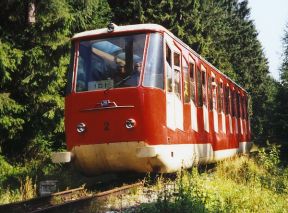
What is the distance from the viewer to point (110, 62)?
9.41m

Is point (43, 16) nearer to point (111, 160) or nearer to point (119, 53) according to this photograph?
point (119, 53)

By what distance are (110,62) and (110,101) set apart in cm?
83

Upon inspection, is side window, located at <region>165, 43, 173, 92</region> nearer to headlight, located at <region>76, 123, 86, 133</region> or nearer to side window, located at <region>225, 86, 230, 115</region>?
headlight, located at <region>76, 123, 86, 133</region>

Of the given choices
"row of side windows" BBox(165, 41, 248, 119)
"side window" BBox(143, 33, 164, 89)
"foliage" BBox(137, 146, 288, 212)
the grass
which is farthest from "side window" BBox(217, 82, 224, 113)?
"foliage" BBox(137, 146, 288, 212)

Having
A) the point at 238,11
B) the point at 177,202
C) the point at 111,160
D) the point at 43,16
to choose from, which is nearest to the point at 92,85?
the point at 111,160

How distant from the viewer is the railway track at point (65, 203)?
7.04m

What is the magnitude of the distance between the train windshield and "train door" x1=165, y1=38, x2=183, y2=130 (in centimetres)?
65

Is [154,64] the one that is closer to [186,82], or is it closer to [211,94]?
[186,82]

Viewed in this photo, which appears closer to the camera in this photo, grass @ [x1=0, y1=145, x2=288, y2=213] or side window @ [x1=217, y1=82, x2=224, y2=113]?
grass @ [x1=0, y1=145, x2=288, y2=213]

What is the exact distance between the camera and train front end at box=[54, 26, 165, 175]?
8.96m

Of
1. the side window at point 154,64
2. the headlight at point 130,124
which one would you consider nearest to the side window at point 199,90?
the side window at point 154,64

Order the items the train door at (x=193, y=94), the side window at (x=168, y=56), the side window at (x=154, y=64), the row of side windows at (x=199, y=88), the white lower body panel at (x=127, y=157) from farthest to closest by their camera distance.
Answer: the train door at (x=193, y=94), the row of side windows at (x=199, y=88), the side window at (x=168, y=56), the side window at (x=154, y=64), the white lower body panel at (x=127, y=157)

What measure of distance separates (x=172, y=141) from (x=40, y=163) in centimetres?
544

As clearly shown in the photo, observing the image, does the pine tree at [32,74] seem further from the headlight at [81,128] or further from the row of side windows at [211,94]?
the row of side windows at [211,94]
